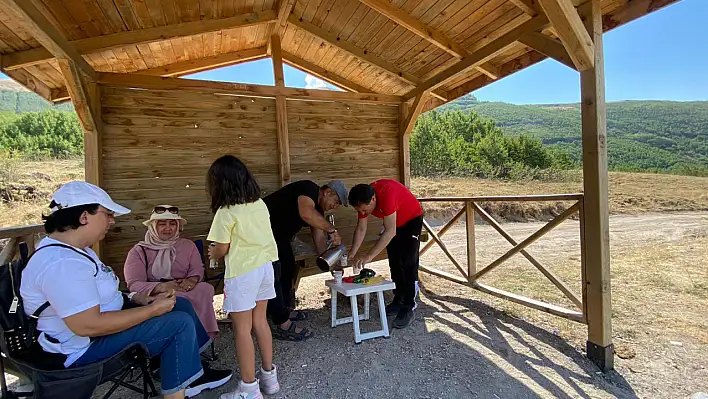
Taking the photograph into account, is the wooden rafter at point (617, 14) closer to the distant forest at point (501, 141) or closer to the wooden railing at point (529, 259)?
the wooden railing at point (529, 259)

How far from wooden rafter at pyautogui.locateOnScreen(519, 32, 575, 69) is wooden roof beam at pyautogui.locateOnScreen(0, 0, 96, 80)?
3.24m

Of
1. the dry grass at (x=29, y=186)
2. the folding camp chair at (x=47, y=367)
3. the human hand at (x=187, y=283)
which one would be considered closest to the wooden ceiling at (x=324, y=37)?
the folding camp chair at (x=47, y=367)

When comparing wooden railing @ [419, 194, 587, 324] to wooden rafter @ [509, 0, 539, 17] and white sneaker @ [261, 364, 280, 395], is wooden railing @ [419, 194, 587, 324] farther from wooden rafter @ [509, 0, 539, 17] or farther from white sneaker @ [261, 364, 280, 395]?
white sneaker @ [261, 364, 280, 395]

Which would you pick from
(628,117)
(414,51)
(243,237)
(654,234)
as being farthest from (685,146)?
(243,237)

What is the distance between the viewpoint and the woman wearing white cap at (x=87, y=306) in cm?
140

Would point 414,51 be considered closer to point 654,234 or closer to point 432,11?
point 432,11

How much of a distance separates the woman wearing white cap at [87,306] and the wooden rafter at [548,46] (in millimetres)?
2948

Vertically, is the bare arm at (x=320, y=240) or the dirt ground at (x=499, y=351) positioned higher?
the bare arm at (x=320, y=240)

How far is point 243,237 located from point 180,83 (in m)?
2.36

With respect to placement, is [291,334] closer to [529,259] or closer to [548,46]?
[529,259]

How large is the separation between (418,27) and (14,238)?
3454mm

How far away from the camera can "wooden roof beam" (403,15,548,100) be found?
2.80 m

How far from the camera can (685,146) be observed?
118 feet

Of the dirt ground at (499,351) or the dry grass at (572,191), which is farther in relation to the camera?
the dry grass at (572,191)
